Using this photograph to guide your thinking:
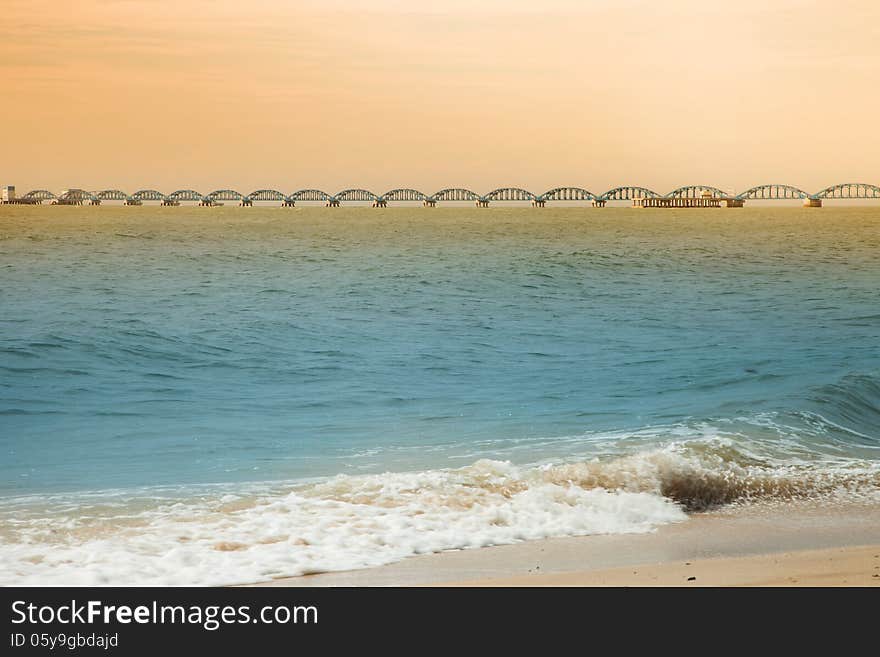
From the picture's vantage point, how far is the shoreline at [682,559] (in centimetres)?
708

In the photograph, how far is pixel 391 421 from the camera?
14.0 metres

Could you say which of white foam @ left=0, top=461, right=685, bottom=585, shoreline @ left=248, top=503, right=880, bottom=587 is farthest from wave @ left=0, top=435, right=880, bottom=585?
shoreline @ left=248, top=503, right=880, bottom=587

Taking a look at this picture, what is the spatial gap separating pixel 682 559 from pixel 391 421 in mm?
6769

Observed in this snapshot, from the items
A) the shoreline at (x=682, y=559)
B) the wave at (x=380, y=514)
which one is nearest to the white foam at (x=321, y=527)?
the wave at (x=380, y=514)

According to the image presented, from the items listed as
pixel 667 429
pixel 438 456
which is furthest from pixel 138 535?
pixel 667 429

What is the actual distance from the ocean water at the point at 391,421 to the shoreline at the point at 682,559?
32 centimetres

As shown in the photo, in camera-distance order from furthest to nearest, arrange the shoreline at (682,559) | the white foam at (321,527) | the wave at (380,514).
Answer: the wave at (380,514) → the white foam at (321,527) → the shoreline at (682,559)

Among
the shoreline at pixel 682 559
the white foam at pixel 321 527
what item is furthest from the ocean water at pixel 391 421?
the shoreline at pixel 682 559

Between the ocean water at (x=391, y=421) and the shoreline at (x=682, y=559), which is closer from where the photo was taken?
the shoreline at (x=682, y=559)

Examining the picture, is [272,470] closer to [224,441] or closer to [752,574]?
[224,441]

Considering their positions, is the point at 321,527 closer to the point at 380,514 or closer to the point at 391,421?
the point at 380,514

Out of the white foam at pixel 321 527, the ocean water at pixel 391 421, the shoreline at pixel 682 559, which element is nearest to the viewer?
the shoreline at pixel 682 559

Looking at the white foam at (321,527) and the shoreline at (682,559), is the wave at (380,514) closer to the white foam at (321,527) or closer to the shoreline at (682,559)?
the white foam at (321,527)

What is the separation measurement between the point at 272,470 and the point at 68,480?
207 centimetres
